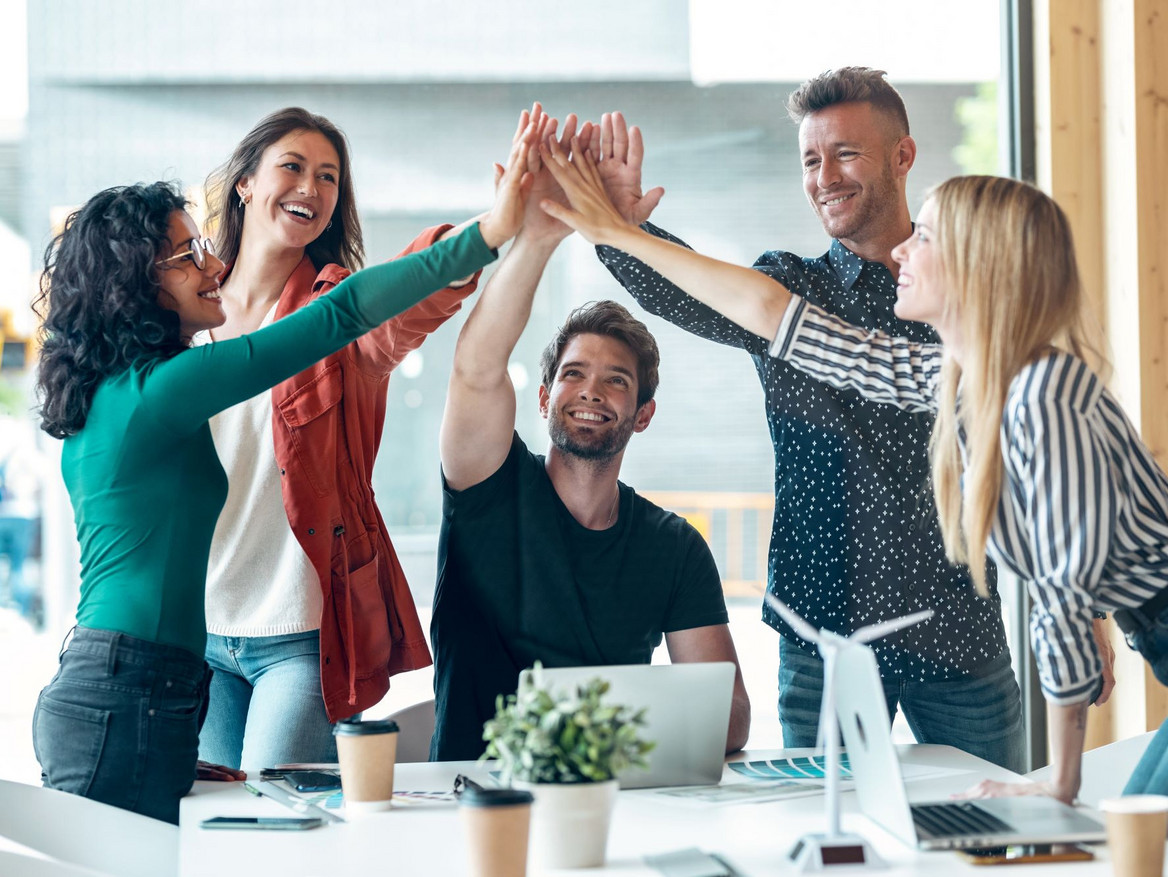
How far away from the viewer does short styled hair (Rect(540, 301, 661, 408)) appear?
210 centimetres

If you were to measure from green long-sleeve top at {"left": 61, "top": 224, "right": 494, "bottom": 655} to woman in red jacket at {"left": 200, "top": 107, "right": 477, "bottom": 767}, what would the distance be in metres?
0.36

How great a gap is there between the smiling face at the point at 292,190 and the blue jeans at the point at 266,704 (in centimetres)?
72

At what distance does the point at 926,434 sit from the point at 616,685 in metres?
0.94

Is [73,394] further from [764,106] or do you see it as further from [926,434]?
[764,106]

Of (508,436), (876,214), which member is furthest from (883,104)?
(508,436)

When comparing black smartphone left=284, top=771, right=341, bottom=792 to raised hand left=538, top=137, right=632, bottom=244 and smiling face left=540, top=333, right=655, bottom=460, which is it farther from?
raised hand left=538, top=137, right=632, bottom=244

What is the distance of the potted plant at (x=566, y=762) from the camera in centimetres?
118

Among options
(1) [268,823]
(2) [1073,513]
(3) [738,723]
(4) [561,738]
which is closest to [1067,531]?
(2) [1073,513]

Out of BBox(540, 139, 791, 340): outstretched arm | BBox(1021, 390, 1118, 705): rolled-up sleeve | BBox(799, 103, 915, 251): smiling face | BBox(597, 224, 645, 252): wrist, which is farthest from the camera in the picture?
BBox(799, 103, 915, 251): smiling face

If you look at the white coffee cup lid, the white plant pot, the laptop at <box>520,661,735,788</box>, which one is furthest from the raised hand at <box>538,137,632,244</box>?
the white coffee cup lid

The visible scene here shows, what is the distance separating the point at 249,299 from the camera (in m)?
2.18

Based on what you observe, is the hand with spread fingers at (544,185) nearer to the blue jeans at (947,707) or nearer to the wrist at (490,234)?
the wrist at (490,234)

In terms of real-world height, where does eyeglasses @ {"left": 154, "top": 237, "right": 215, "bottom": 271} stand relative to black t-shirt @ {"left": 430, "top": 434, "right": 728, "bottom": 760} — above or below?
above

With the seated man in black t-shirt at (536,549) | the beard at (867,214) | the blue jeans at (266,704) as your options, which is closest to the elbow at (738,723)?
the seated man in black t-shirt at (536,549)
